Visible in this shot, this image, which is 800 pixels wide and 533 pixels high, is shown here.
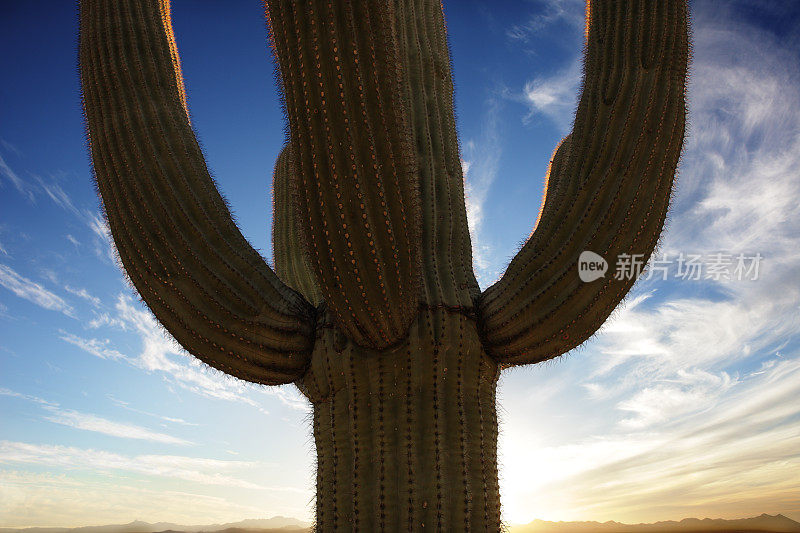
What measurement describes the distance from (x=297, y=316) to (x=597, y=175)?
6.31ft

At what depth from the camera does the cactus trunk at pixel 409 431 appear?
325 cm

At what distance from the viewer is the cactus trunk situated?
3252mm

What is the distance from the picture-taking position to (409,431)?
3.35 m

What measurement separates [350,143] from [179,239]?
4.44 ft

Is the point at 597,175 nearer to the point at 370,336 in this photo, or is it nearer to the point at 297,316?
the point at 370,336

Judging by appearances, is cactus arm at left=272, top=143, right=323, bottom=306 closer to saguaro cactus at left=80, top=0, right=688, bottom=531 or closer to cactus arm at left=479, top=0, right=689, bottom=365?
saguaro cactus at left=80, top=0, right=688, bottom=531

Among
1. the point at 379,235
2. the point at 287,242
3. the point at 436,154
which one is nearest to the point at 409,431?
the point at 379,235

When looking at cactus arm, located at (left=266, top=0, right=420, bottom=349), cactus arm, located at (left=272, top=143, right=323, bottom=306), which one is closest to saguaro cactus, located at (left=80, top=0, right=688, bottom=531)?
cactus arm, located at (left=266, top=0, right=420, bottom=349)

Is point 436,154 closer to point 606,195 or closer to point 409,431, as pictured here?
point 606,195

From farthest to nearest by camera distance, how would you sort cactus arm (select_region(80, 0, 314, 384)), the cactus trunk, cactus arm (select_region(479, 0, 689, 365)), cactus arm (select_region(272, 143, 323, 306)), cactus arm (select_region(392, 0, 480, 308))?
1. cactus arm (select_region(272, 143, 323, 306))
2. cactus arm (select_region(392, 0, 480, 308))
3. cactus arm (select_region(80, 0, 314, 384))
4. cactus arm (select_region(479, 0, 689, 365))
5. the cactus trunk

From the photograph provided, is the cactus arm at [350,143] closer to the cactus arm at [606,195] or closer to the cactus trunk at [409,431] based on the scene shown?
the cactus trunk at [409,431]

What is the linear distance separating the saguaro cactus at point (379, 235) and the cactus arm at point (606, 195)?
0.01 meters

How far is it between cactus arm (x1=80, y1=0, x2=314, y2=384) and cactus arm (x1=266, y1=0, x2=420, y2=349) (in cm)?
65

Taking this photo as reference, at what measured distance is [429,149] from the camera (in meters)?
4.18
